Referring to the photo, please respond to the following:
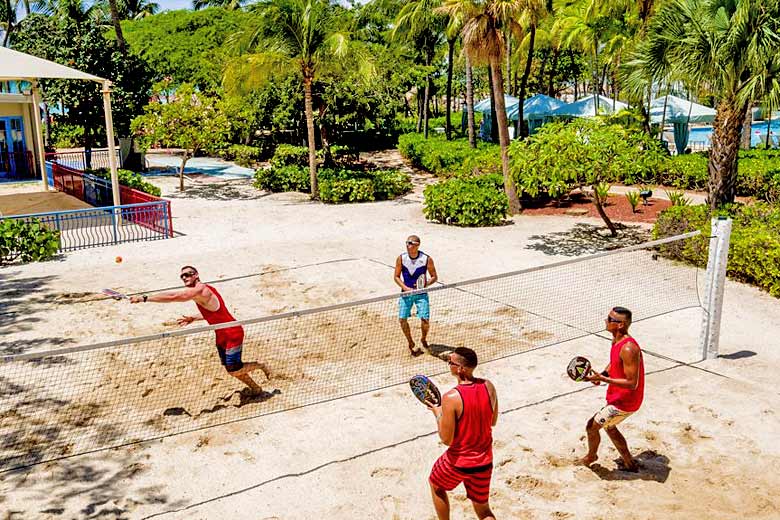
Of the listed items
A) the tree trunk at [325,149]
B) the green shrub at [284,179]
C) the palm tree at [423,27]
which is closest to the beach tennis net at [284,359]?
the green shrub at [284,179]

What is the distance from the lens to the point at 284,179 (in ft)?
93.2

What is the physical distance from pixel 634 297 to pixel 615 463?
6.28 m

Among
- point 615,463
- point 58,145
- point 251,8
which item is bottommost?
point 615,463

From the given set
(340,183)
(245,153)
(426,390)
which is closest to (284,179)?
(340,183)

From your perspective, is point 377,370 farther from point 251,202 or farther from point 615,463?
point 251,202

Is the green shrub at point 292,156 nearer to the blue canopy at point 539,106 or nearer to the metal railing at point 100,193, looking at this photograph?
the metal railing at point 100,193

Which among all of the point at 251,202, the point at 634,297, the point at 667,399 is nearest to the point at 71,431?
the point at 667,399

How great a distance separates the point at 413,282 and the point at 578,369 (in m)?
4.29

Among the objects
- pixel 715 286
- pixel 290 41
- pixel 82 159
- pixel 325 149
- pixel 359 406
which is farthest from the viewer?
pixel 82 159

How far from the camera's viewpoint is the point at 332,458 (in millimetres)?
7492

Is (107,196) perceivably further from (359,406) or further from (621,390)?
(621,390)

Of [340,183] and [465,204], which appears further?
[340,183]

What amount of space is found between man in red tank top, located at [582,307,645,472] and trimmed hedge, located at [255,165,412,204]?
63.5 feet

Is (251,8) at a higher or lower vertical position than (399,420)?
higher
